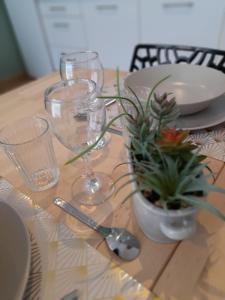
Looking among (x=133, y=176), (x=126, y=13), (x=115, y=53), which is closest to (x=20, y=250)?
(x=133, y=176)

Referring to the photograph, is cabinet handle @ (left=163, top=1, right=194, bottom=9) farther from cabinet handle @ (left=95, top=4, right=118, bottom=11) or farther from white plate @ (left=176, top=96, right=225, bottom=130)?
white plate @ (left=176, top=96, right=225, bottom=130)

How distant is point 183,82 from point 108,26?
5.46ft

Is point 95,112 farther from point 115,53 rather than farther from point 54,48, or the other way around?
point 54,48

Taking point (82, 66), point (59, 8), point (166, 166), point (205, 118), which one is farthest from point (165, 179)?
point (59, 8)

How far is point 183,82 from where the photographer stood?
735 millimetres

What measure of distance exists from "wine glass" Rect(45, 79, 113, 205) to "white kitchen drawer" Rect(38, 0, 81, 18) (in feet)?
6.64

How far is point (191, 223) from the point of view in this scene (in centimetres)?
31

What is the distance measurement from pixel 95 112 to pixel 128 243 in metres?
0.24

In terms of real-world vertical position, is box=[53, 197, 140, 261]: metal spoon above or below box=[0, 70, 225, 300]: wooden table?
above

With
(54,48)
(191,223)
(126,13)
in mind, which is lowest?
(54,48)

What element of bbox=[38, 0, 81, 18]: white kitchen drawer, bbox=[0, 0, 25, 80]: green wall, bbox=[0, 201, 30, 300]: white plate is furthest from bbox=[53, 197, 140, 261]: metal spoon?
bbox=[0, 0, 25, 80]: green wall

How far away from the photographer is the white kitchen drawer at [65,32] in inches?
92.9

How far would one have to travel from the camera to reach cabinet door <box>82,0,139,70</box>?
1.96 metres

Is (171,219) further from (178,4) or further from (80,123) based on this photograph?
(178,4)
